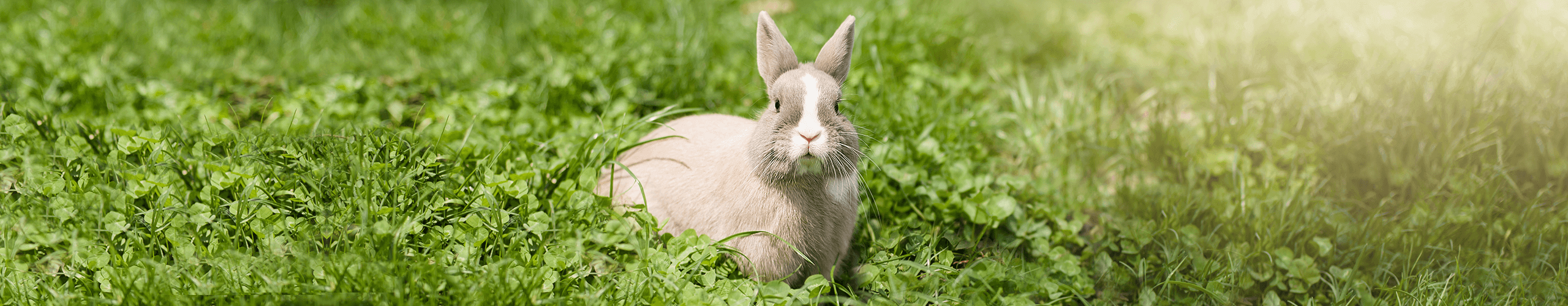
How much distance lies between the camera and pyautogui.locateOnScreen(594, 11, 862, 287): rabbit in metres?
2.45

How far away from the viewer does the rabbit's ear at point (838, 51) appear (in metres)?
2.65

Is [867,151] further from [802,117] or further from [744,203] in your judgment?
[802,117]

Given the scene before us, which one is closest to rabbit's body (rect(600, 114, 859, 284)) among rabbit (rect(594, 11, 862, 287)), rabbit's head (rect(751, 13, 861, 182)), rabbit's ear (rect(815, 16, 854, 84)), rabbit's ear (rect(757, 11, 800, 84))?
rabbit (rect(594, 11, 862, 287))

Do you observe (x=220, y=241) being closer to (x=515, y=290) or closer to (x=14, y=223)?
(x=14, y=223)

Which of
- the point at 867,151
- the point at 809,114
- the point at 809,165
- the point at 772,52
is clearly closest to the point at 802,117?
the point at 809,114

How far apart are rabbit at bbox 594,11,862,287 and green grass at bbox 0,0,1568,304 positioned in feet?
0.45

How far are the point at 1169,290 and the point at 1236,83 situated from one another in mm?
1900

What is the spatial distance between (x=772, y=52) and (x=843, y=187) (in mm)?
524

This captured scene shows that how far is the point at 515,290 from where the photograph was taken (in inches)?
87.6

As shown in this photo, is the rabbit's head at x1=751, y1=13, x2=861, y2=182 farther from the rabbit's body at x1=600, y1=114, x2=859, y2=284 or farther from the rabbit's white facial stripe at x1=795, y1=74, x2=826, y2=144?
the rabbit's body at x1=600, y1=114, x2=859, y2=284

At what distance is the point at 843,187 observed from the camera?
2.77 metres

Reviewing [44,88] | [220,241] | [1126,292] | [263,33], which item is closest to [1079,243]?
[1126,292]

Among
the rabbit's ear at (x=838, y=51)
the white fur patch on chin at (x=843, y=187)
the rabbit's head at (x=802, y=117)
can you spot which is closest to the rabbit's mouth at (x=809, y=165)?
the rabbit's head at (x=802, y=117)

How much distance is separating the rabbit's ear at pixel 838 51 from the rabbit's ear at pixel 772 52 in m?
0.09
